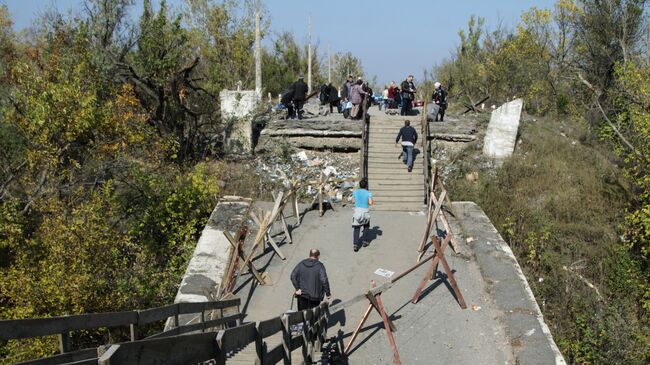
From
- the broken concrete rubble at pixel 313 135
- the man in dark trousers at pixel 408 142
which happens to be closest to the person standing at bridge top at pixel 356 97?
the broken concrete rubble at pixel 313 135

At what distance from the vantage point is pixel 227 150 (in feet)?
69.1

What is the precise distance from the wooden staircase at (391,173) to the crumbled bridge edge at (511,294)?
206 cm

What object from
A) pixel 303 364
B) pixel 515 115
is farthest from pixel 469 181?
pixel 303 364

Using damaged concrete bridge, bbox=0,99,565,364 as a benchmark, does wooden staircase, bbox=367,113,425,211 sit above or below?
above

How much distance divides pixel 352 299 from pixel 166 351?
467 cm

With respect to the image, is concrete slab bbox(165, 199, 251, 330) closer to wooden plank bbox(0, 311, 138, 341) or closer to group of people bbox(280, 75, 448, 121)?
wooden plank bbox(0, 311, 138, 341)

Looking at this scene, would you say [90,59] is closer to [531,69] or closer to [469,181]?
[469,181]

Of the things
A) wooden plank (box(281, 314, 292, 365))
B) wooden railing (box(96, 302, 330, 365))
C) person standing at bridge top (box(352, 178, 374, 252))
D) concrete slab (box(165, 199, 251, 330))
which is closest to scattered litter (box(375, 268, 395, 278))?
person standing at bridge top (box(352, 178, 374, 252))

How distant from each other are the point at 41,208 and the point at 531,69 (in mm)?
25359

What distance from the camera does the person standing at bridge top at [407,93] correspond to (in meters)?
21.9

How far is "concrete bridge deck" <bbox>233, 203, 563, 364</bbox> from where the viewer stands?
9.37 metres

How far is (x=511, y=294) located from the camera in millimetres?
10969

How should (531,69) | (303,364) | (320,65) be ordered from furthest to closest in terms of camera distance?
(320,65), (531,69), (303,364)

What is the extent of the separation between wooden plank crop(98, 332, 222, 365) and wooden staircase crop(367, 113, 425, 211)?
1203 centimetres
